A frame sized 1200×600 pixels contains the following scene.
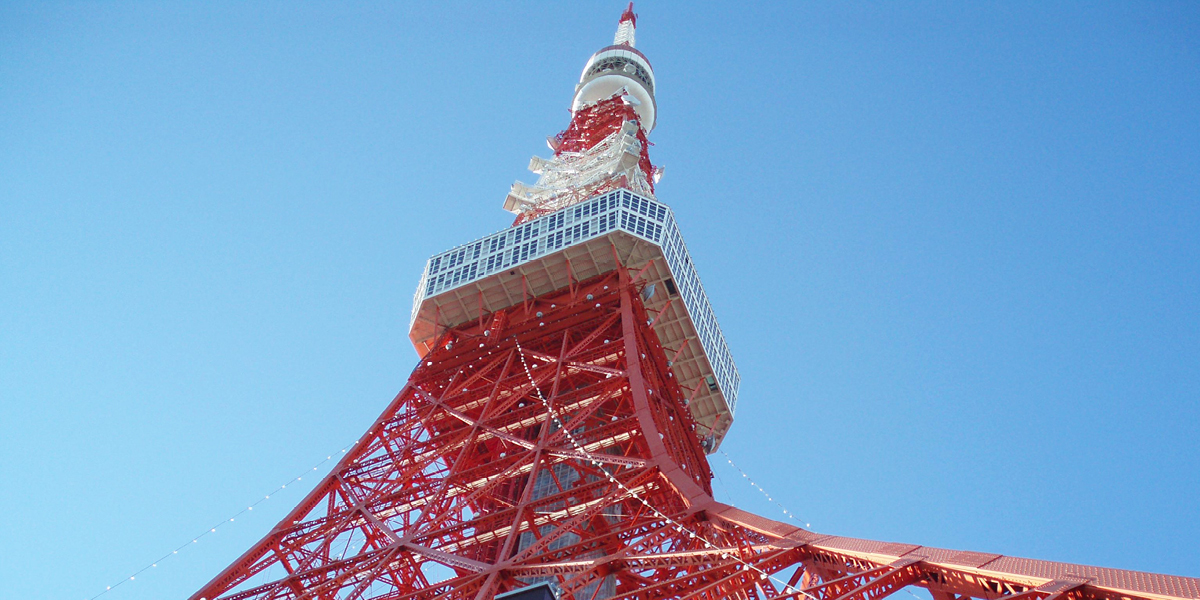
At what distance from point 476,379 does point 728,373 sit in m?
10.7

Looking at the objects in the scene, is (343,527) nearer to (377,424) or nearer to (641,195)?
(377,424)

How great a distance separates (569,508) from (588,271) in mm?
12392

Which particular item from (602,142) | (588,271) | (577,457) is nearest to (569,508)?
(577,457)

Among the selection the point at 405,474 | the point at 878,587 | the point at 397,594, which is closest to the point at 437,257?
the point at 405,474

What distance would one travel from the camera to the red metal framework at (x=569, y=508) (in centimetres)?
1352

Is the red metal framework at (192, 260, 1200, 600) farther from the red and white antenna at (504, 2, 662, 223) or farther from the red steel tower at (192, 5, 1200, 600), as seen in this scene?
the red and white antenna at (504, 2, 662, 223)

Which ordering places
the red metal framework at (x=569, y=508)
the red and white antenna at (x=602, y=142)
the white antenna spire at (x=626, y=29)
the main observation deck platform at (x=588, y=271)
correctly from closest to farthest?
the red metal framework at (x=569, y=508), the main observation deck platform at (x=588, y=271), the red and white antenna at (x=602, y=142), the white antenna spire at (x=626, y=29)

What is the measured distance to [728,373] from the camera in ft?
119

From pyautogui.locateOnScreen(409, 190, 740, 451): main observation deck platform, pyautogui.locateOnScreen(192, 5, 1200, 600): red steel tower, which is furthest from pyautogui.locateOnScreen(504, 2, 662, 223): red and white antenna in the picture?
pyautogui.locateOnScreen(409, 190, 740, 451): main observation deck platform

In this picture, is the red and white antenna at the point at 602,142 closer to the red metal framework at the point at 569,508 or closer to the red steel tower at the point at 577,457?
the red steel tower at the point at 577,457

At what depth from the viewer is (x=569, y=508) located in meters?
21.3

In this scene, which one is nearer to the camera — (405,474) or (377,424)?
(405,474)

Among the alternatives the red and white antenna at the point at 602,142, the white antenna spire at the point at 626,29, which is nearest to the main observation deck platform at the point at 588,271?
the red and white antenna at the point at 602,142

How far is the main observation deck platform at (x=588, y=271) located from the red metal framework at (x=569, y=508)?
664 mm
